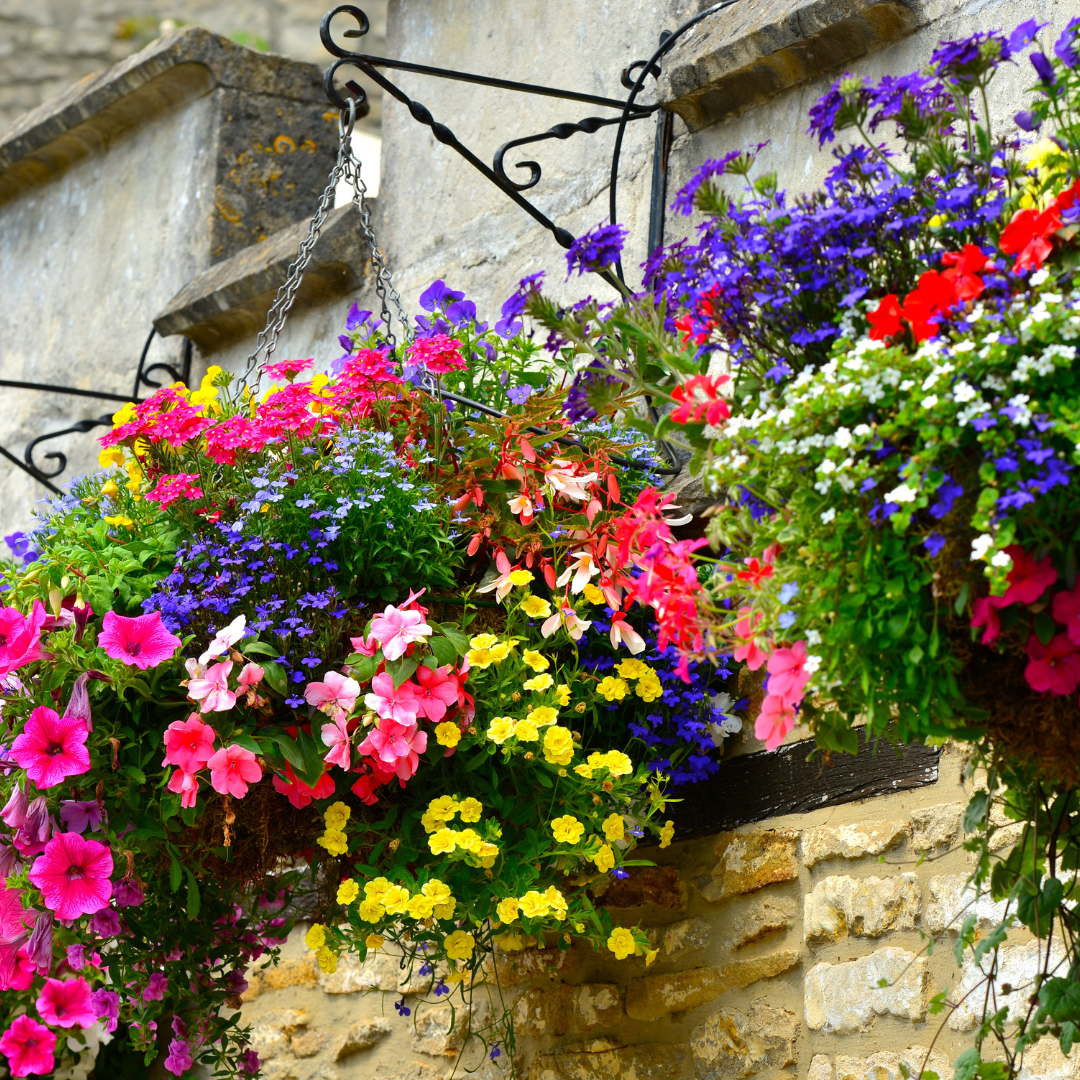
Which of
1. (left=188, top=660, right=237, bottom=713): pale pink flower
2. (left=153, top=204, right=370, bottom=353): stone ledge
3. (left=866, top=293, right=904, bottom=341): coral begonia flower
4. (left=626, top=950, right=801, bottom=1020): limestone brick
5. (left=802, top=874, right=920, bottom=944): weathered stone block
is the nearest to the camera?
(left=866, top=293, right=904, bottom=341): coral begonia flower

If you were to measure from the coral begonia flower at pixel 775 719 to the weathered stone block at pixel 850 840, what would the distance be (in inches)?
28.9

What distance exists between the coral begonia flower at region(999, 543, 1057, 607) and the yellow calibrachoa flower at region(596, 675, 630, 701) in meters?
0.96

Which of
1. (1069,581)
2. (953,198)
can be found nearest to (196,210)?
(953,198)

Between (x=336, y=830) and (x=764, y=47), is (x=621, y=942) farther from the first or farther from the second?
(x=764, y=47)

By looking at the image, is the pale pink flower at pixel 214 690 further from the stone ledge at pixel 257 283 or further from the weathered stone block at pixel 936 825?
the stone ledge at pixel 257 283

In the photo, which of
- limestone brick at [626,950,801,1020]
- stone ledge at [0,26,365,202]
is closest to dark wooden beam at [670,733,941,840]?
limestone brick at [626,950,801,1020]

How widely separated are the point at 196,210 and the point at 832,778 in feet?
10.2

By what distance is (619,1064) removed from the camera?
2365 mm

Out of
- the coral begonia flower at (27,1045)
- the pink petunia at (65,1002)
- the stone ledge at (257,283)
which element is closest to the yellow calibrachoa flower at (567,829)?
the pink petunia at (65,1002)

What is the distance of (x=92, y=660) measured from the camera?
1.92m

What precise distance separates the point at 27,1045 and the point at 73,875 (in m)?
0.67

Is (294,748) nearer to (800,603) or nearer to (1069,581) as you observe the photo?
(800,603)

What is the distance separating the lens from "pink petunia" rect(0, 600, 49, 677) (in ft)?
6.14

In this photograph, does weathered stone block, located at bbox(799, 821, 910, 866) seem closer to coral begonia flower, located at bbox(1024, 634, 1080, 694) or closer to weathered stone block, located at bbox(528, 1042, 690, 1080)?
weathered stone block, located at bbox(528, 1042, 690, 1080)
